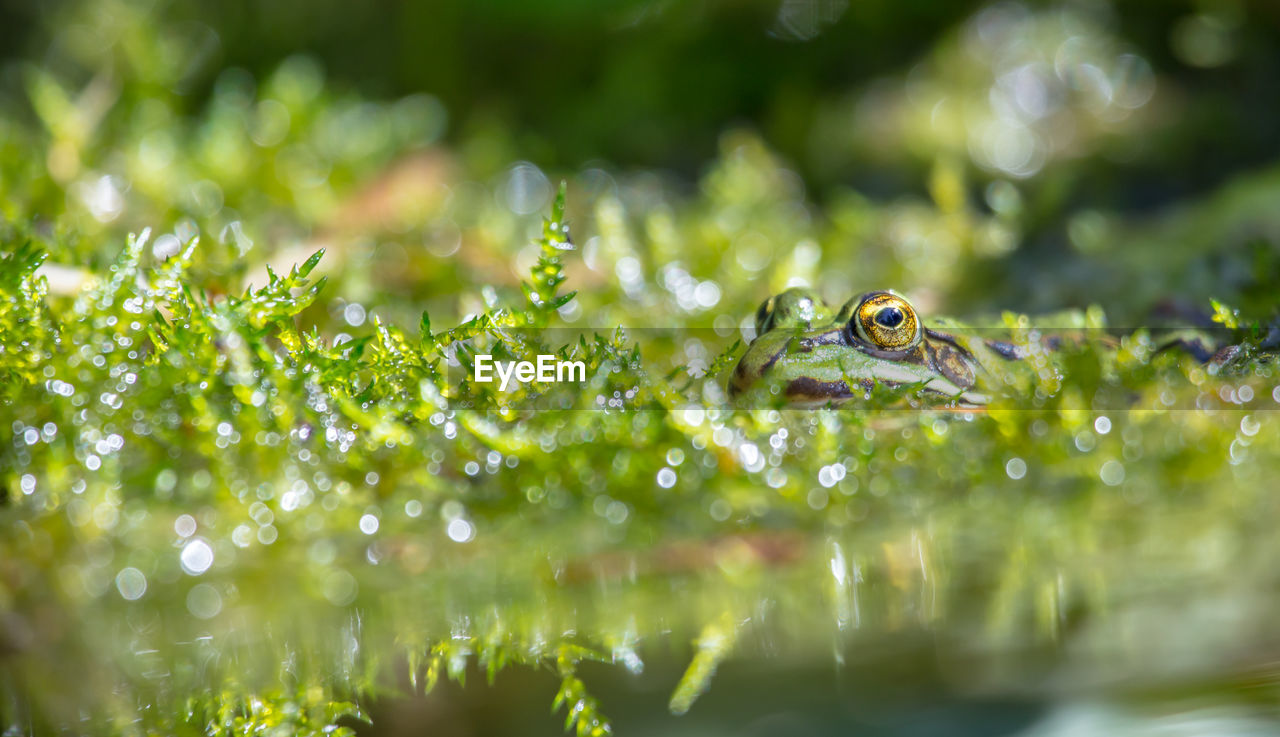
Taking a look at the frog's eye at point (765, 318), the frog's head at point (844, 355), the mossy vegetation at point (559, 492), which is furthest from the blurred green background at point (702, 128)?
the frog's head at point (844, 355)

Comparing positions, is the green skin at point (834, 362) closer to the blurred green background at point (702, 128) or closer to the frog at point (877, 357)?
the frog at point (877, 357)

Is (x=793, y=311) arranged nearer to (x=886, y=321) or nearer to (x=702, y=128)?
(x=886, y=321)

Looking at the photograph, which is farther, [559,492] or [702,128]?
[702,128]

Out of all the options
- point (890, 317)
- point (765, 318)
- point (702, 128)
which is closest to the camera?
point (890, 317)

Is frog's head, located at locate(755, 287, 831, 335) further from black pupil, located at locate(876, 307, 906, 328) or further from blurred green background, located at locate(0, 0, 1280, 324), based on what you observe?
blurred green background, located at locate(0, 0, 1280, 324)

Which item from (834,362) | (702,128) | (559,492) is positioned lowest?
(559,492)

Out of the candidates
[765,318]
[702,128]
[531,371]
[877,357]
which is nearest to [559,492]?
[531,371]

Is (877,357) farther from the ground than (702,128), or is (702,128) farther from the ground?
(702,128)

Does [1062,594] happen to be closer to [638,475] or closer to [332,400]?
[638,475]
